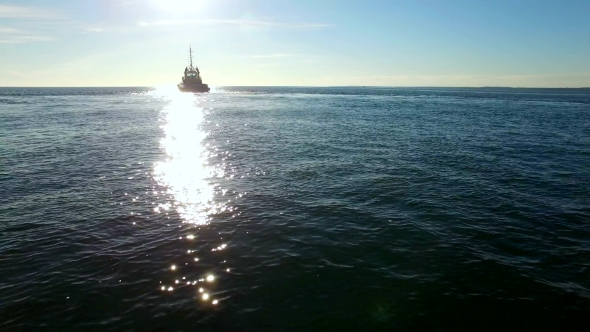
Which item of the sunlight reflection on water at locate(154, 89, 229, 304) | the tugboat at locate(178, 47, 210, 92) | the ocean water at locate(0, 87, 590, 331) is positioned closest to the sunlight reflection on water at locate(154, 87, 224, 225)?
the sunlight reflection on water at locate(154, 89, 229, 304)

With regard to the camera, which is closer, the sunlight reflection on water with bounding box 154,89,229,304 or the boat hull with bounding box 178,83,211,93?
the sunlight reflection on water with bounding box 154,89,229,304

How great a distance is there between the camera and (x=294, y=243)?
1788cm

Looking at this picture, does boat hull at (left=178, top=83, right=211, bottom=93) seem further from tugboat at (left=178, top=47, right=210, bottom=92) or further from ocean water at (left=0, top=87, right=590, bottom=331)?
ocean water at (left=0, top=87, right=590, bottom=331)

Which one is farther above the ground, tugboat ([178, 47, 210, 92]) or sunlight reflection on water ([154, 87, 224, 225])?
tugboat ([178, 47, 210, 92])

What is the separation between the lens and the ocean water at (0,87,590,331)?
12.7m

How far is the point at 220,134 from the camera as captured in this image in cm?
5578

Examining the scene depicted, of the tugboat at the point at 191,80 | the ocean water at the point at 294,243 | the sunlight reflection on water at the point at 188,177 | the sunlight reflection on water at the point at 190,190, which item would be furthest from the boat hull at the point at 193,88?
the ocean water at the point at 294,243

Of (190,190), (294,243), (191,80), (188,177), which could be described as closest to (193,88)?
(191,80)

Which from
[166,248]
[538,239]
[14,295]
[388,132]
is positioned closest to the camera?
[14,295]

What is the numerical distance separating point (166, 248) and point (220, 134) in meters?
40.2

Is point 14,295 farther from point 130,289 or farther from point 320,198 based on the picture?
point 320,198

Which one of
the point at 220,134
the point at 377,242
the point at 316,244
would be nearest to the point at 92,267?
the point at 316,244

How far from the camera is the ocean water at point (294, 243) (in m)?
12.7

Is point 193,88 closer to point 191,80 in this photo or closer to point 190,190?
point 191,80
